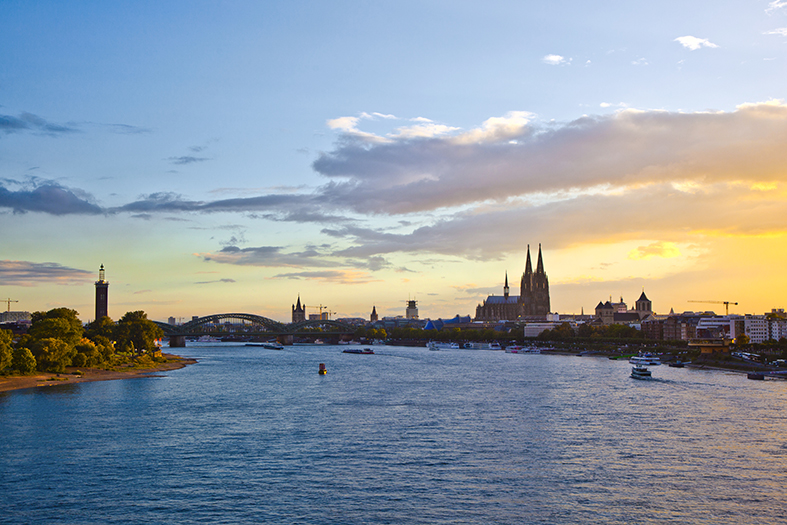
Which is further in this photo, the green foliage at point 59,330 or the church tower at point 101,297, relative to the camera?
the church tower at point 101,297

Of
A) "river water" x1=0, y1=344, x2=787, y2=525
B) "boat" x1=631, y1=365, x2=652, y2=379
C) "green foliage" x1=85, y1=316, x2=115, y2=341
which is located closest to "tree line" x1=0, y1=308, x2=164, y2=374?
"green foliage" x1=85, y1=316, x2=115, y2=341

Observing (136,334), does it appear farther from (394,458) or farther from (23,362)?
(394,458)

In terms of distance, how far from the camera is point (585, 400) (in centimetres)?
5231

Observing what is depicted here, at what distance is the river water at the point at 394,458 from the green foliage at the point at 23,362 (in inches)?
362

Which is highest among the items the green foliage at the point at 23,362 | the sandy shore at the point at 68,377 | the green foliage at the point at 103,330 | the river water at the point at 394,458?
the green foliage at the point at 103,330

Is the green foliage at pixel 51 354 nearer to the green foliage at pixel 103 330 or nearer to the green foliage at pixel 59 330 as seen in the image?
the green foliage at pixel 59 330

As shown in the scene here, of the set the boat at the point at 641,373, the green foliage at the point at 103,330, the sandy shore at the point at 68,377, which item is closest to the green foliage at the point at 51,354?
the sandy shore at the point at 68,377

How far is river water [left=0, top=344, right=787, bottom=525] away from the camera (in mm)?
23359

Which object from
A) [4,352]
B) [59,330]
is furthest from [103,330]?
[4,352]

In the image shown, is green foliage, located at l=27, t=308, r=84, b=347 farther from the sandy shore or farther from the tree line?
the sandy shore

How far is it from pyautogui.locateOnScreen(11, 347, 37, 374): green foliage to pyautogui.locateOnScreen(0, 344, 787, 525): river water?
9.21m

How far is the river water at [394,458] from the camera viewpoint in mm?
23359

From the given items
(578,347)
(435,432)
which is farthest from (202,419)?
(578,347)

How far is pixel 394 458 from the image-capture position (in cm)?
3073
